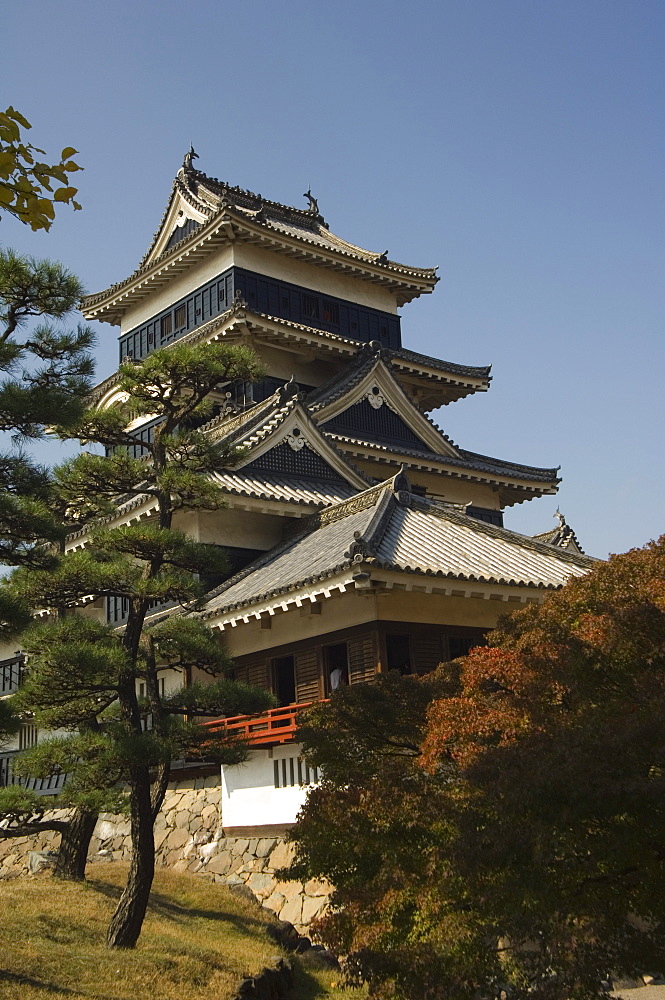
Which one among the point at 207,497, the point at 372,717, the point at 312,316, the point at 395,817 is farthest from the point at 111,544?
the point at 312,316

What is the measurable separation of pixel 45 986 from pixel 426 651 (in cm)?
868

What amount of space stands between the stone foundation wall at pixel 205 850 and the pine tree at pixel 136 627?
3.39m

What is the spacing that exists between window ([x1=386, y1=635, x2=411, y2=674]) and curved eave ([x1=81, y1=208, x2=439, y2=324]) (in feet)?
55.5

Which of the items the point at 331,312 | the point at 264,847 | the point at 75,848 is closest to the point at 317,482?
the point at 264,847

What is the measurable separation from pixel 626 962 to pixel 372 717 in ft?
14.9

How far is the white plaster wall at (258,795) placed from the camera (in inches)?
686

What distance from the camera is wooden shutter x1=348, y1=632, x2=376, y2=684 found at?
1711 cm

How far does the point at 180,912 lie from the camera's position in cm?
1570

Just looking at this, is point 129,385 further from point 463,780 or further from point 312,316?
point 312,316

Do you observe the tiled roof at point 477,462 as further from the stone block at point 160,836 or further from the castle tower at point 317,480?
the stone block at point 160,836

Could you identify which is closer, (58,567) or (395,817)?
(395,817)

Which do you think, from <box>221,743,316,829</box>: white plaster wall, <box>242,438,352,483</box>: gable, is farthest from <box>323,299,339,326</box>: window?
<box>221,743,316,829</box>: white plaster wall

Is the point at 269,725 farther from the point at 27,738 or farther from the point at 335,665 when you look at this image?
the point at 27,738

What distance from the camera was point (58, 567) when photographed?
13.7 metres
